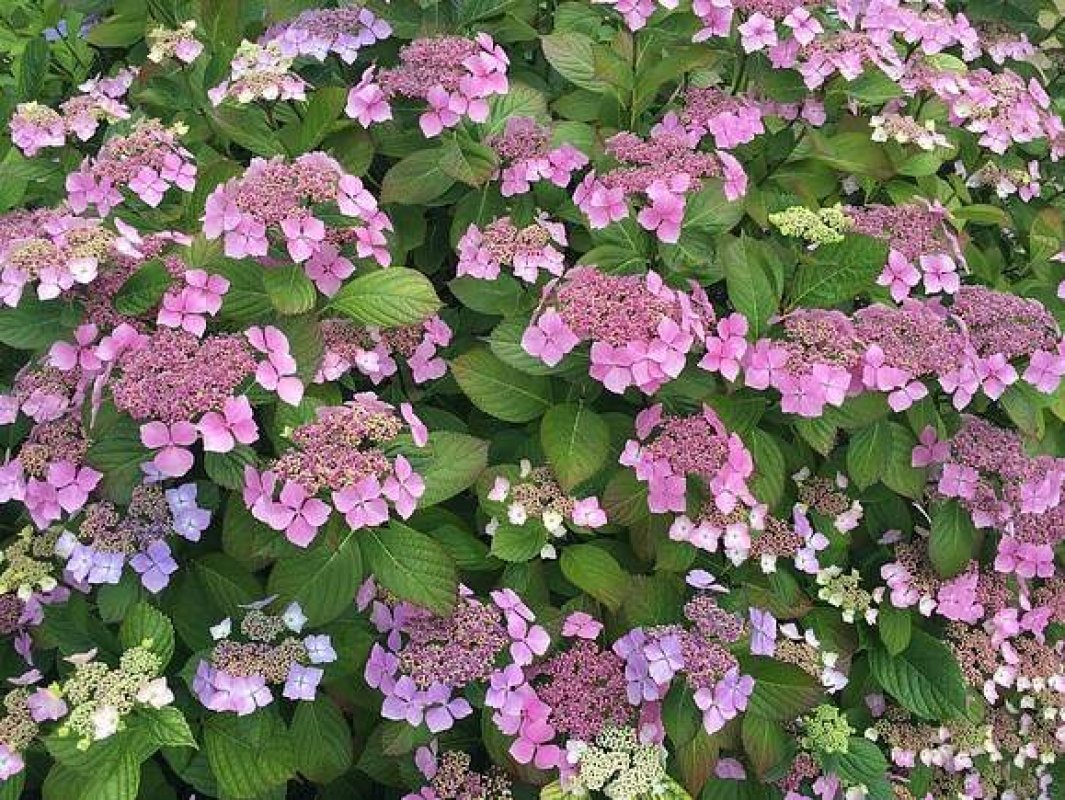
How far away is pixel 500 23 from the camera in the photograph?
7.61ft

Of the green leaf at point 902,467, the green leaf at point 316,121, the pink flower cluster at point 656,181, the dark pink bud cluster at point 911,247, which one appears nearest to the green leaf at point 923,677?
the green leaf at point 902,467

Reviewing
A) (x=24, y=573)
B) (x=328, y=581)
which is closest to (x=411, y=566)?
(x=328, y=581)

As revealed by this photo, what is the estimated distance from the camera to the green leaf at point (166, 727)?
145 centimetres

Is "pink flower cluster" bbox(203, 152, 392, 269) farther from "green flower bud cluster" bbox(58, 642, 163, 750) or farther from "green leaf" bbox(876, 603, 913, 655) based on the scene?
"green leaf" bbox(876, 603, 913, 655)

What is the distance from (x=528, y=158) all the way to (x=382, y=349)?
45cm

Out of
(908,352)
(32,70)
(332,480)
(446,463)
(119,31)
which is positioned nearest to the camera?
(332,480)

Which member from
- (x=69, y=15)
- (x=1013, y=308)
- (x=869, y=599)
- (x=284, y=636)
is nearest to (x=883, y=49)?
(x=1013, y=308)

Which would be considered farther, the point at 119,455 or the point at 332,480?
the point at 119,455

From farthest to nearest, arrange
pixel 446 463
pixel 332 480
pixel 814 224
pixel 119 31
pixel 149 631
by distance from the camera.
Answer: pixel 119 31 < pixel 814 224 < pixel 446 463 < pixel 149 631 < pixel 332 480

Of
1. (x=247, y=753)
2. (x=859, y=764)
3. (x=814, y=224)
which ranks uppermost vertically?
(x=814, y=224)

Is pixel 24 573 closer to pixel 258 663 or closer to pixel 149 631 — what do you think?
pixel 149 631

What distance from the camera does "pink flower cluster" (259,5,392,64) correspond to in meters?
2.06

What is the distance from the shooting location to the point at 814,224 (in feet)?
6.03

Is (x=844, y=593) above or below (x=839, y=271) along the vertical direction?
below
